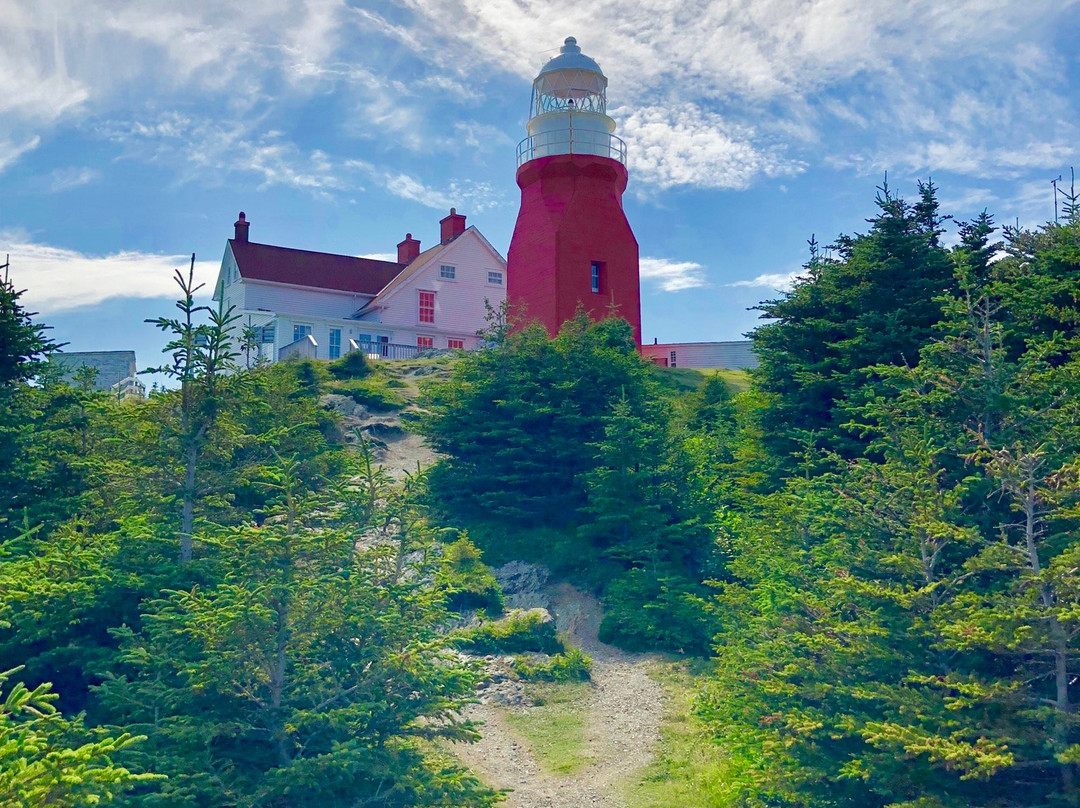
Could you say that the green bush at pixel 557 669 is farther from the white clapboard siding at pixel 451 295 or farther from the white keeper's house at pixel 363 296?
the white clapboard siding at pixel 451 295

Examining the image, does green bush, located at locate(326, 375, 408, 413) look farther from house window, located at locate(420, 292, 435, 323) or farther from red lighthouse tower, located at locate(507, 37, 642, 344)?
house window, located at locate(420, 292, 435, 323)

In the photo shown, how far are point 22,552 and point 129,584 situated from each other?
5.86ft

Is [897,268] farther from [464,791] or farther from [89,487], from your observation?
[89,487]

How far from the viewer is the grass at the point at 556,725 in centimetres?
Result: 1233

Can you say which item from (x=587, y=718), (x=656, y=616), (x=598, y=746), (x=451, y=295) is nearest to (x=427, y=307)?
(x=451, y=295)

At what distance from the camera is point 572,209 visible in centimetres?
3133

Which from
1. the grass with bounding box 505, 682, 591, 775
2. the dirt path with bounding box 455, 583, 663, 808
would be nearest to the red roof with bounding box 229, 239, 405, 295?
the dirt path with bounding box 455, 583, 663, 808

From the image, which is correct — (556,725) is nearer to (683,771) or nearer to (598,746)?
(598,746)

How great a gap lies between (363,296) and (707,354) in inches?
654

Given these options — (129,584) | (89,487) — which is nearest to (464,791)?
(129,584)

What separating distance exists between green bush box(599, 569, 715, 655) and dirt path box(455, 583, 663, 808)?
1.32 ft

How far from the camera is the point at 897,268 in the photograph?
17.3 meters

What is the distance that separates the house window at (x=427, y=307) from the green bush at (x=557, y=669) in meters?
27.1

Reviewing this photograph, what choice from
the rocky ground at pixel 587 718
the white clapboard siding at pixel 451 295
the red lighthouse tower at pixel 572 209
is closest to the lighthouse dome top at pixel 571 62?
the red lighthouse tower at pixel 572 209
